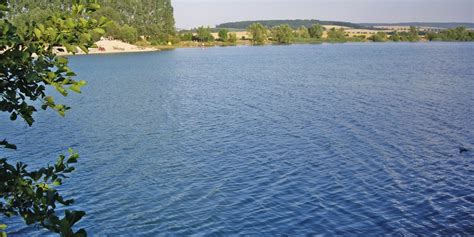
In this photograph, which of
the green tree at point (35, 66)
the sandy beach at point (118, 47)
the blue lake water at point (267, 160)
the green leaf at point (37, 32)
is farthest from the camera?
the sandy beach at point (118, 47)

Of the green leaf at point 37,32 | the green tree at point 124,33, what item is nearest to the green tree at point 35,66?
the green leaf at point 37,32

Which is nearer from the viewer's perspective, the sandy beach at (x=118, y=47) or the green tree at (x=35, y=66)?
the green tree at (x=35, y=66)

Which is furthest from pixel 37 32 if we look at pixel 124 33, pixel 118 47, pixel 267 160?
pixel 124 33

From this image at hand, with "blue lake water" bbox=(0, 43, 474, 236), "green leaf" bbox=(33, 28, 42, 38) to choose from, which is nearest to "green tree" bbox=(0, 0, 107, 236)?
"green leaf" bbox=(33, 28, 42, 38)

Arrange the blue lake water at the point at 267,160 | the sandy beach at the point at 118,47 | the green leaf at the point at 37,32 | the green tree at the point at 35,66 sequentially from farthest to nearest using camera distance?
the sandy beach at the point at 118,47
the blue lake water at the point at 267,160
the green leaf at the point at 37,32
the green tree at the point at 35,66

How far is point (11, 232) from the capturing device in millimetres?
17812

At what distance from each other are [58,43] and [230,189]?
18.4 meters

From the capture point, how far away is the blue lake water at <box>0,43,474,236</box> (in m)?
19.7

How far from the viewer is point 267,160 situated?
1096 inches

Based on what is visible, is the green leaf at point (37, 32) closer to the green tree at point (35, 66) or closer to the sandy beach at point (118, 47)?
the green tree at point (35, 66)

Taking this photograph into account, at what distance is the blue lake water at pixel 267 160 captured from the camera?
1973 cm

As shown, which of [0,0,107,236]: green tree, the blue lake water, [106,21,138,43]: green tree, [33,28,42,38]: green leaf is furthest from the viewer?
[106,21,138,43]: green tree

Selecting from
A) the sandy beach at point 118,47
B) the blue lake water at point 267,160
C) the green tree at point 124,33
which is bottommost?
the blue lake water at point 267,160

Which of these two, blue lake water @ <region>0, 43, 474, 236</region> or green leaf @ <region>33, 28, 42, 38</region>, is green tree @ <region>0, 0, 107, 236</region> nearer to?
green leaf @ <region>33, 28, 42, 38</region>
